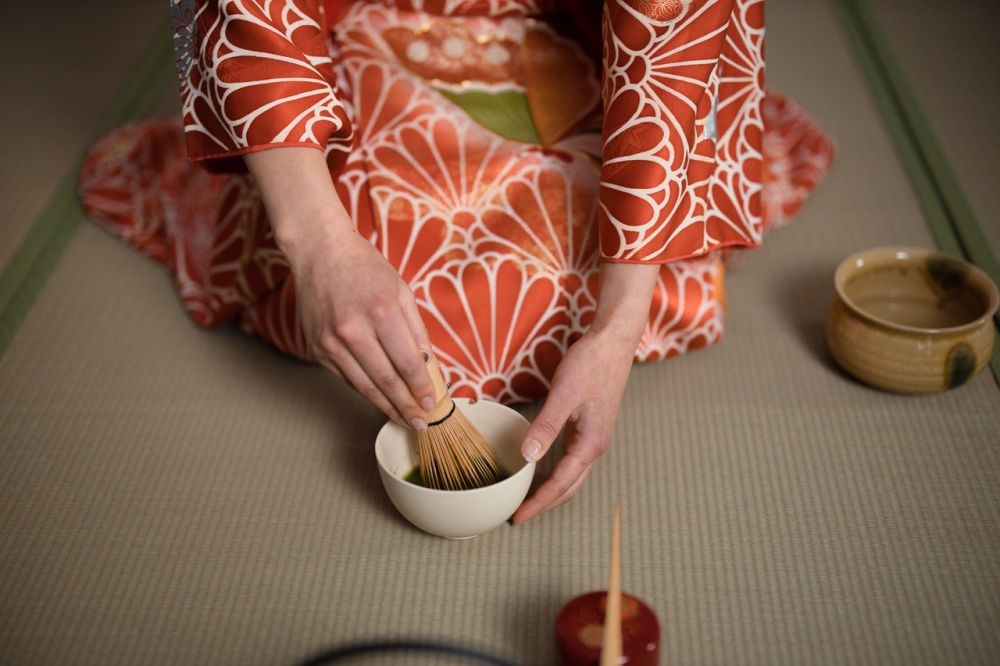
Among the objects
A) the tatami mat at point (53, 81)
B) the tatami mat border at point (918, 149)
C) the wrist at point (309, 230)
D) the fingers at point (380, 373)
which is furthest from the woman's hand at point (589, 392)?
the tatami mat at point (53, 81)

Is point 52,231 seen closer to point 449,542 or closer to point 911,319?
point 449,542

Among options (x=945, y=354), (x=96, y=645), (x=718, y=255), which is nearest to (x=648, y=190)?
(x=718, y=255)

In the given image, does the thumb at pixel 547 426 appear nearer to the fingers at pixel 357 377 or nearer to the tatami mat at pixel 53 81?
the fingers at pixel 357 377

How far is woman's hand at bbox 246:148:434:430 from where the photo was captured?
2.98 ft

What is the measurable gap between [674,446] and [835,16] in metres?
1.44

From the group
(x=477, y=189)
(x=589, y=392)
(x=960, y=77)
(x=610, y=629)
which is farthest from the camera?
(x=960, y=77)

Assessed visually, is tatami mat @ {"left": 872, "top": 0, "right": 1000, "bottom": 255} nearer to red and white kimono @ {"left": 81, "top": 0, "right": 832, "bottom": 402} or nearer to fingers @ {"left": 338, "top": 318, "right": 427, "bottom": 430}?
red and white kimono @ {"left": 81, "top": 0, "right": 832, "bottom": 402}

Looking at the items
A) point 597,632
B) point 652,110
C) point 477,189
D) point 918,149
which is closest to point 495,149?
point 477,189

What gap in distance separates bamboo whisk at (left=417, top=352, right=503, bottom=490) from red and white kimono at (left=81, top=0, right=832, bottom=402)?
0.20 m

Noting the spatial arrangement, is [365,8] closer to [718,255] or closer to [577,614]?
[718,255]

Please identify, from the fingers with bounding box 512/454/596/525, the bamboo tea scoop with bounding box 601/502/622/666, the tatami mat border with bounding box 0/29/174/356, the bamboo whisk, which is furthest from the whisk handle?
the tatami mat border with bounding box 0/29/174/356

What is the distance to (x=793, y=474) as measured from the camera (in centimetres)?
112

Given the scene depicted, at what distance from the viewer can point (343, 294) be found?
0.93 meters

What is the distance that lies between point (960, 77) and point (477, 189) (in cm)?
120
